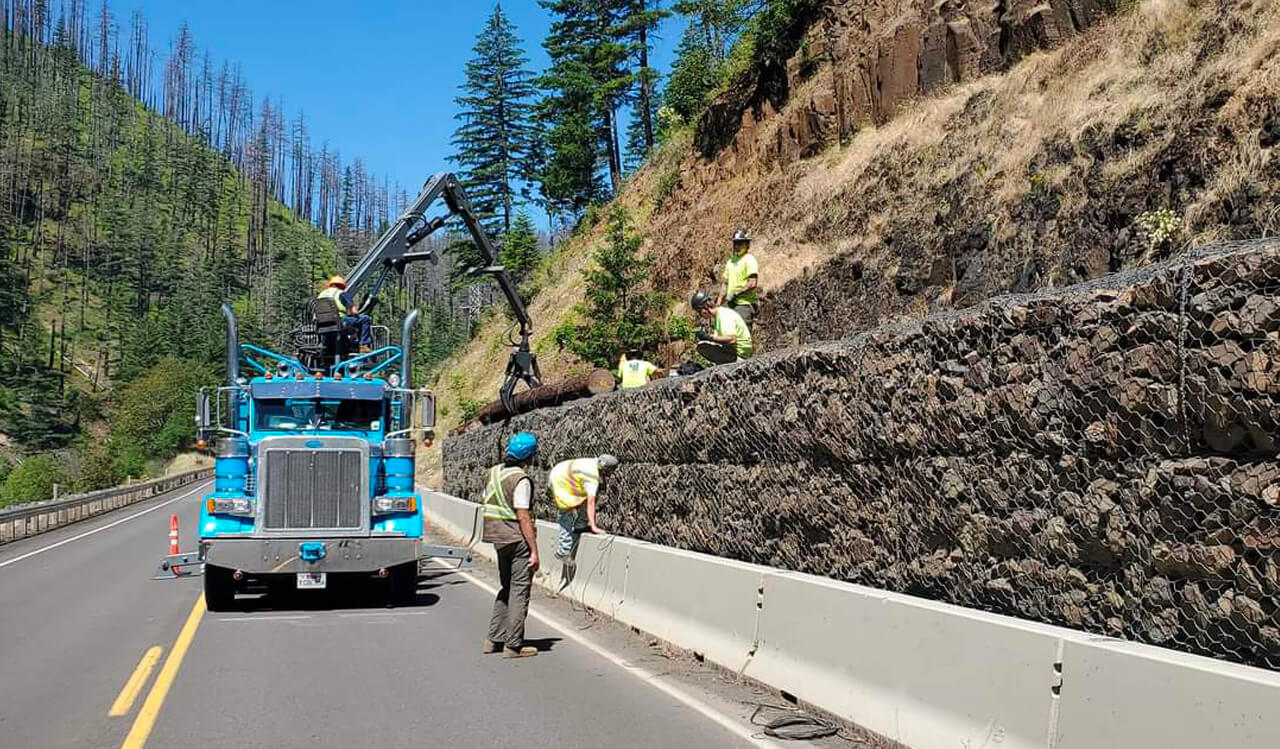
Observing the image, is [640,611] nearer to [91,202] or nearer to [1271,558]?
[1271,558]

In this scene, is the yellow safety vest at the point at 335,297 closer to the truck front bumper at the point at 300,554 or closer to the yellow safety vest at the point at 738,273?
the truck front bumper at the point at 300,554

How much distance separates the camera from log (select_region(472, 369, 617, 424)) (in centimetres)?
2025

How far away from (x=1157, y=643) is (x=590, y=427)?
11757 mm

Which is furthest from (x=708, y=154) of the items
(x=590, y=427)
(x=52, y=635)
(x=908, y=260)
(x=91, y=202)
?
(x=91, y=202)

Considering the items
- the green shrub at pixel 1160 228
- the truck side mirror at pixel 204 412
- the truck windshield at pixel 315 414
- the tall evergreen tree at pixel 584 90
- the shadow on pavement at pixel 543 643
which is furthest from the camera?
the tall evergreen tree at pixel 584 90

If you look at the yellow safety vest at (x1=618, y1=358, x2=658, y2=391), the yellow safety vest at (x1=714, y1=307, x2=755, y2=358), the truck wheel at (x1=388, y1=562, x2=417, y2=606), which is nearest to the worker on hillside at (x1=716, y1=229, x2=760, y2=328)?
the yellow safety vest at (x1=714, y1=307, x2=755, y2=358)

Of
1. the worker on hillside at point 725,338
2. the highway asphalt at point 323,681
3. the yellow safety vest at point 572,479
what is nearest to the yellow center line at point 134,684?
the highway asphalt at point 323,681

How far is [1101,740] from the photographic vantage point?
529cm

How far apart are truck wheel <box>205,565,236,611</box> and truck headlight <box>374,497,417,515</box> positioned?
1878 mm

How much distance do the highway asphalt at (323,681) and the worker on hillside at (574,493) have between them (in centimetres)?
92

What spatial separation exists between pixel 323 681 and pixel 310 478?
16.3 ft

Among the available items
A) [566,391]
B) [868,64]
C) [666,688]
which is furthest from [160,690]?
[868,64]

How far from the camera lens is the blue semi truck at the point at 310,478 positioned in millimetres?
13688

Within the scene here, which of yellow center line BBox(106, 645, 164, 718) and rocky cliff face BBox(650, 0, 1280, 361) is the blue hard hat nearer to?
yellow center line BBox(106, 645, 164, 718)
